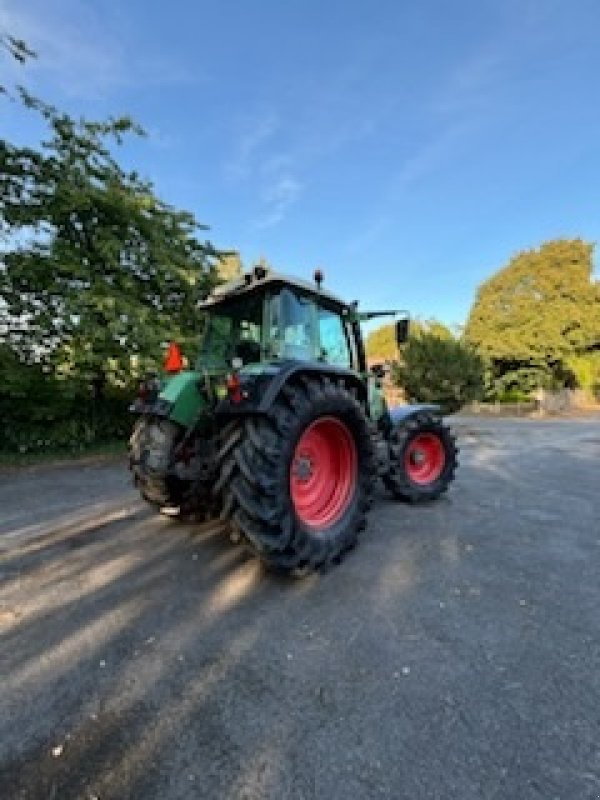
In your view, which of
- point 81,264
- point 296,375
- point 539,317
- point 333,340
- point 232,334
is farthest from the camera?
point 539,317

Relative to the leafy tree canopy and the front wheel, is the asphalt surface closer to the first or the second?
the front wheel

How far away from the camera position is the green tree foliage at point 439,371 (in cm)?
1920

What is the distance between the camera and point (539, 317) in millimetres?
25859

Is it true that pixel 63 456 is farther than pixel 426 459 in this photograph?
Yes

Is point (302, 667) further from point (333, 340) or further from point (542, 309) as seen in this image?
point (542, 309)

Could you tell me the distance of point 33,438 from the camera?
30.3 feet

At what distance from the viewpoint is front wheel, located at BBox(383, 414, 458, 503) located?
4.95 metres

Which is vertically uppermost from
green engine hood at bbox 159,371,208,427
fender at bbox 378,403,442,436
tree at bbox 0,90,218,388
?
tree at bbox 0,90,218,388

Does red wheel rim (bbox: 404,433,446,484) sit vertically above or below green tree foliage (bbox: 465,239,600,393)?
below

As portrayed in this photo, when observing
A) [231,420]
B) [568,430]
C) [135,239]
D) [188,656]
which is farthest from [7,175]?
[568,430]

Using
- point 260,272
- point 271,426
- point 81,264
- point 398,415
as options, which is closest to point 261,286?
point 260,272

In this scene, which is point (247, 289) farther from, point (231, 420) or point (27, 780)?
point (27, 780)

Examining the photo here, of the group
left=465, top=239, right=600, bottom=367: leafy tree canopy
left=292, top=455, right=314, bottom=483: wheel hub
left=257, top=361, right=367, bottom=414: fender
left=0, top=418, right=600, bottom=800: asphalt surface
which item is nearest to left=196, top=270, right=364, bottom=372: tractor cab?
left=257, top=361, right=367, bottom=414: fender

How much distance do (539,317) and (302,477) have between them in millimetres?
25857
